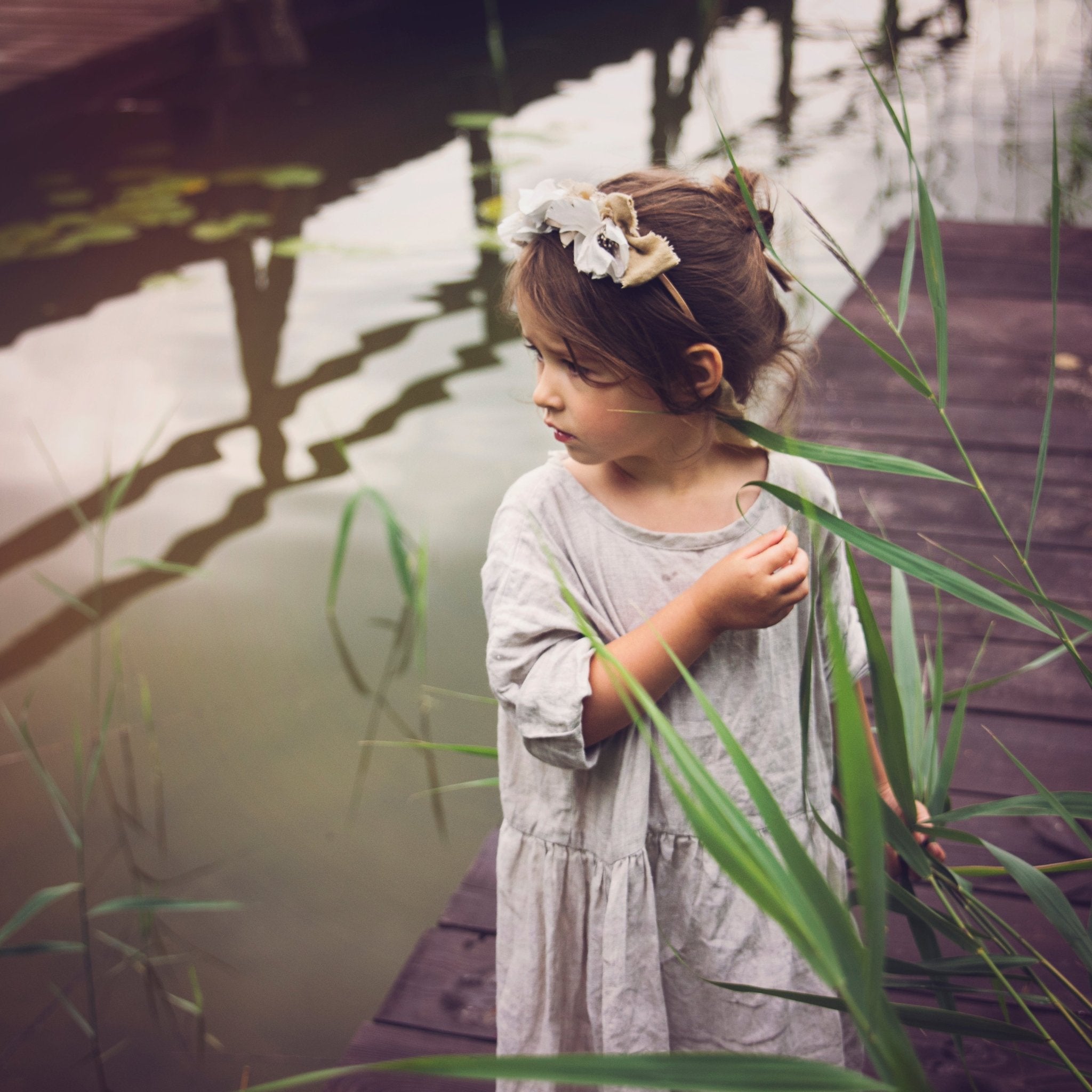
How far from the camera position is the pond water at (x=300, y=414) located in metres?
2.04

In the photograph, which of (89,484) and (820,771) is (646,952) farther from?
(89,484)

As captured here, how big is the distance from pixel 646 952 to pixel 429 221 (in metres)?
4.03

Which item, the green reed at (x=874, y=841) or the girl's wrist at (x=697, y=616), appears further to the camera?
the girl's wrist at (x=697, y=616)

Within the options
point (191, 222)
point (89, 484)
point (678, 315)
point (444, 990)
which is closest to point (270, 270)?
point (191, 222)

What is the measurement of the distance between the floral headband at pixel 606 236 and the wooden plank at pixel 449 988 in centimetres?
93

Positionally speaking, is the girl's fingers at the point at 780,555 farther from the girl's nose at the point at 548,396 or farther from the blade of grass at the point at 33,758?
the blade of grass at the point at 33,758

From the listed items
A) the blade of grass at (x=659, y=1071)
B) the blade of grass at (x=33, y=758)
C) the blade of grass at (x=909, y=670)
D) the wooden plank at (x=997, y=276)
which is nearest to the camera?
the blade of grass at (x=659, y=1071)

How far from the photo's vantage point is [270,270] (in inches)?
161

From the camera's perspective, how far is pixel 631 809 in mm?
944

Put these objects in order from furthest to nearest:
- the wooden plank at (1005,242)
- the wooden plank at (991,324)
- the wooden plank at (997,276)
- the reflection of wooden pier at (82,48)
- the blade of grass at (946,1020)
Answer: the reflection of wooden pier at (82,48)
the wooden plank at (1005,242)
the wooden plank at (997,276)
the wooden plank at (991,324)
the blade of grass at (946,1020)

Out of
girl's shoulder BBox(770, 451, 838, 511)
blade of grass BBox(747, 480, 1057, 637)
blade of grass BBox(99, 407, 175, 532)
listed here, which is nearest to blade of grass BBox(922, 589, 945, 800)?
girl's shoulder BBox(770, 451, 838, 511)

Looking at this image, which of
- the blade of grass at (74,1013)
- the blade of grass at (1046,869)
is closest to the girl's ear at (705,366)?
the blade of grass at (1046,869)

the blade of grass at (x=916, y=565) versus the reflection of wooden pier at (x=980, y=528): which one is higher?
the blade of grass at (x=916, y=565)

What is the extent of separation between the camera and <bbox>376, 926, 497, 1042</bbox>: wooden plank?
135cm
